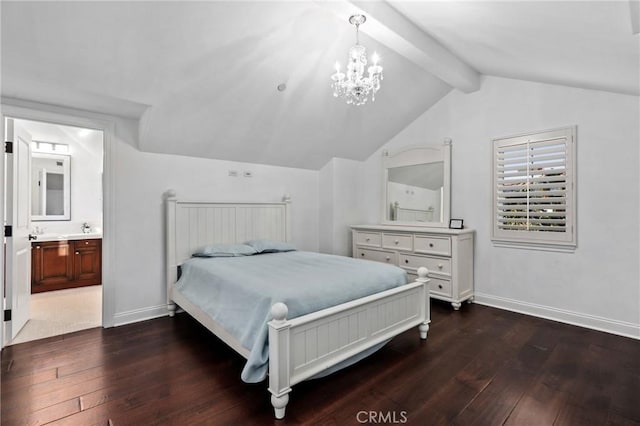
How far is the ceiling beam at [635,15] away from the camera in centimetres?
135

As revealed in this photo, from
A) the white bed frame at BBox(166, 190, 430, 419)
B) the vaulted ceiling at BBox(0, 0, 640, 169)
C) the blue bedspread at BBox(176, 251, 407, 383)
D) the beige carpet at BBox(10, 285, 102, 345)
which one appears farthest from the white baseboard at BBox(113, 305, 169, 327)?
the vaulted ceiling at BBox(0, 0, 640, 169)

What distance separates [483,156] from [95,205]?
19.6ft

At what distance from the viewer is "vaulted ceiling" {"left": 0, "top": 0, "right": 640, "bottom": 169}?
76.5 inches

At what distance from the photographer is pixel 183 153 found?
3615 millimetres

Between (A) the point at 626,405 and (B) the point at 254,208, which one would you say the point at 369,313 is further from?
(B) the point at 254,208

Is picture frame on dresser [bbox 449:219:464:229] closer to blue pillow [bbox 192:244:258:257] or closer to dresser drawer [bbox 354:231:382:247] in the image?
dresser drawer [bbox 354:231:382:247]

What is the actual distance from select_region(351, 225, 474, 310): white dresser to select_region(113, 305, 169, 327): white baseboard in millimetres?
2756

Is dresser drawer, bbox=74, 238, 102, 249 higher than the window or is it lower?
lower

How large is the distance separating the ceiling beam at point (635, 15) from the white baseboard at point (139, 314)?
4202mm

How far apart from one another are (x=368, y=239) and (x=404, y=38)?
2.68 meters

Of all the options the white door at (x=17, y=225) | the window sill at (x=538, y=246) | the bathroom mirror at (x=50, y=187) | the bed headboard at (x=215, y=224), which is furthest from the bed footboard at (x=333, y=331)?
the bathroom mirror at (x=50, y=187)

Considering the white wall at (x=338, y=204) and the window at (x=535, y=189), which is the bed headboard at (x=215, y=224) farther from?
the window at (x=535, y=189)

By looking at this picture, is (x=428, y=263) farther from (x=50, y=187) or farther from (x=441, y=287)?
(x=50, y=187)

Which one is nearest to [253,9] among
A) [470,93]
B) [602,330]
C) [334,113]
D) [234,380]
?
[334,113]
